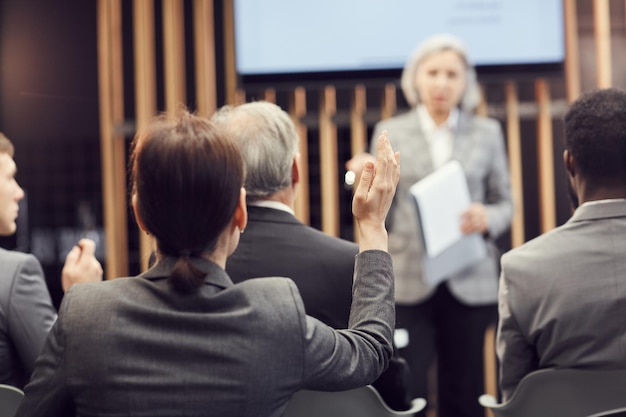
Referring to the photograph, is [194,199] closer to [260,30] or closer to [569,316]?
[569,316]

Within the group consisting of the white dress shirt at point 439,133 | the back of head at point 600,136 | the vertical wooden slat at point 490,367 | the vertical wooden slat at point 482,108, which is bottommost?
the vertical wooden slat at point 490,367

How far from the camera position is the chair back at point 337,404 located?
169cm

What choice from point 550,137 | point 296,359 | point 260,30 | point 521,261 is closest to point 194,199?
point 296,359

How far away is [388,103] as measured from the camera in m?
4.22

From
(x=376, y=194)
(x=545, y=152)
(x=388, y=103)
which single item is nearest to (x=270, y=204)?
(x=376, y=194)

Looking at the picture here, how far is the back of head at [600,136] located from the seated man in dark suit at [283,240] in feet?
1.83

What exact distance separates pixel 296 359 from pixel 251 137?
822mm

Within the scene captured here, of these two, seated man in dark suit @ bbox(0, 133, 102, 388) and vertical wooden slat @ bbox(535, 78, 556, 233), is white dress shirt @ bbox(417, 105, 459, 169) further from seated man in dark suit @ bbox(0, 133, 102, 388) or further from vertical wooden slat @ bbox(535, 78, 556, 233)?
seated man in dark suit @ bbox(0, 133, 102, 388)

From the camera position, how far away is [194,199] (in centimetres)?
129

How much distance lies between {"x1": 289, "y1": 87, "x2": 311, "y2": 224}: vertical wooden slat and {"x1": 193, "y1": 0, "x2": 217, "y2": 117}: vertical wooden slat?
41 cm

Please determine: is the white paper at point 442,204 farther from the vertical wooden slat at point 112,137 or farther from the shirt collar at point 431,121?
the vertical wooden slat at point 112,137

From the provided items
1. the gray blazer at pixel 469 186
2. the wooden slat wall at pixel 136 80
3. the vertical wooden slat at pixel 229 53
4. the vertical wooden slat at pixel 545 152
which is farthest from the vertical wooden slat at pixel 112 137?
the vertical wooden slat at pixel 545 152

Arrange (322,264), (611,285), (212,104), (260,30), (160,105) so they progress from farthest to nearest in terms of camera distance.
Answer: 1. (160,105)
2. (212,104)
3. (260,30)
4. (322,264)
5. (611,285)

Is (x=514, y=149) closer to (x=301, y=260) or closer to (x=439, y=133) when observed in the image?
(x=439, y=133)
